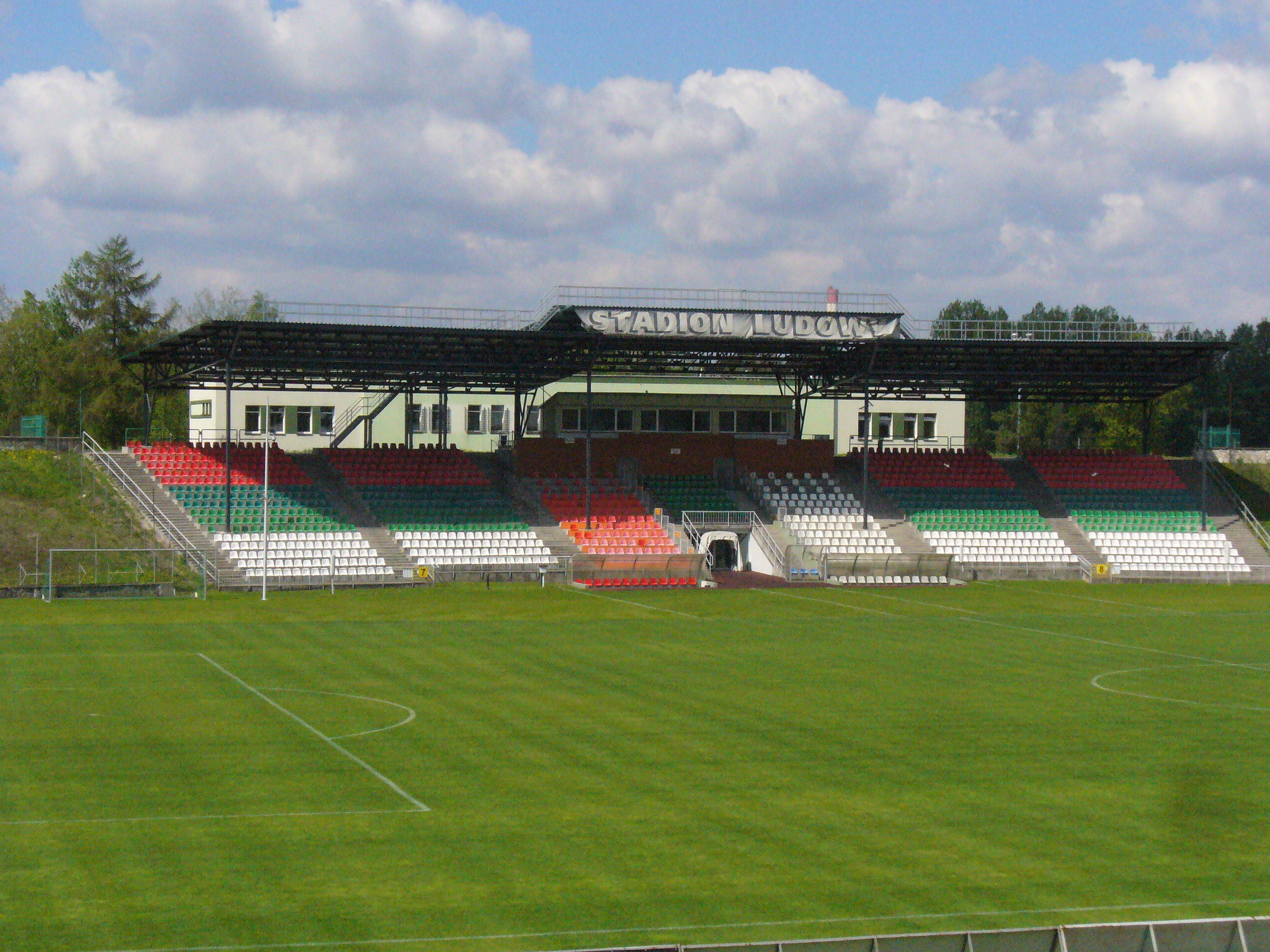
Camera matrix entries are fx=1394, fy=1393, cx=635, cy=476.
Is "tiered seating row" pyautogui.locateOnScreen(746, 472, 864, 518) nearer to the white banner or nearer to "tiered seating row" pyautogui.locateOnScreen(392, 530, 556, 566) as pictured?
the white banner

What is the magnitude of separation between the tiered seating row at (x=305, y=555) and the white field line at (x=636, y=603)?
8266 millimetres

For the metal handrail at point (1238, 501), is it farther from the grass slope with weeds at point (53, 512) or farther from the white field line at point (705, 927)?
the white field line at point (705, 927)

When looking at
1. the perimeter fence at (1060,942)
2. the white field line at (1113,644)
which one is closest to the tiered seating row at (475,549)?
→ the white field line at (1113,644)

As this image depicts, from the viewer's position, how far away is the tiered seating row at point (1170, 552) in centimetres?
6169

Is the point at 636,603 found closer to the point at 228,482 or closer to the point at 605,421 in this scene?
the point at 228,482

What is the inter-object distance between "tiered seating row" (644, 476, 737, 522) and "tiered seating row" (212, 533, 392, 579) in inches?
565

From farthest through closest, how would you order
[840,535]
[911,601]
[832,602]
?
[840,535] < [911,601] < [832,602]

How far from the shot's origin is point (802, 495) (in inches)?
2606

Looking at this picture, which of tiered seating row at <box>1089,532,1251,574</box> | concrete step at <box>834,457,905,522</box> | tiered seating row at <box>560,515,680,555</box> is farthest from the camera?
concrete step at <box>834,457,905,522</box>

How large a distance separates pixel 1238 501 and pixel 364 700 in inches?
2238

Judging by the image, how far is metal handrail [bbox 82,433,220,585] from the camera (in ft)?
170

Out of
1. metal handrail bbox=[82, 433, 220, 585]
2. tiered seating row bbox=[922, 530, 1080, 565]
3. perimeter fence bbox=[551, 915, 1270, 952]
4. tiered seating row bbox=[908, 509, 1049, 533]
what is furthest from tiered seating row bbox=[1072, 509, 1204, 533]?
perimeter fence bbox=[551, 915, 1270, 952]

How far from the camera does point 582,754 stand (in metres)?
21.6

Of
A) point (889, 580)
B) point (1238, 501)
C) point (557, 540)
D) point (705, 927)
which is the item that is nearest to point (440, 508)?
point (557, 540)
